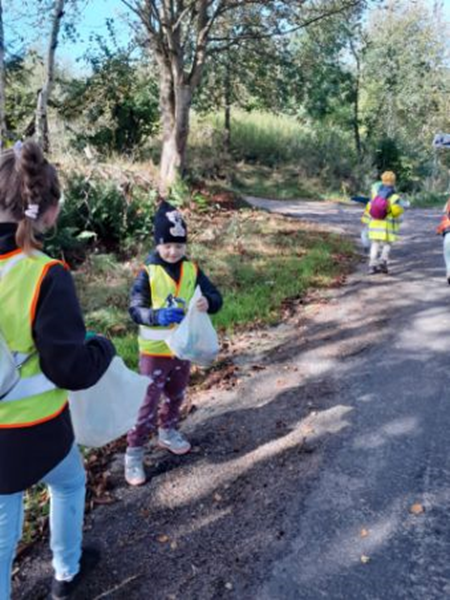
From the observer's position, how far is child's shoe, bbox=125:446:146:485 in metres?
3.63

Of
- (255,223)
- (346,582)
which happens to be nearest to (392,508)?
(346,582)

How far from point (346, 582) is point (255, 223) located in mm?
9669

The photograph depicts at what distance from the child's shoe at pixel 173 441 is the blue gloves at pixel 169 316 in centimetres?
108

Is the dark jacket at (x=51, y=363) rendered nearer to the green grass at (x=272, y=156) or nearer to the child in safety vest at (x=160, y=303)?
the child in safety vest at (x=160, y=303)

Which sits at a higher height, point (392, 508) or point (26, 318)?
point (26, 318)

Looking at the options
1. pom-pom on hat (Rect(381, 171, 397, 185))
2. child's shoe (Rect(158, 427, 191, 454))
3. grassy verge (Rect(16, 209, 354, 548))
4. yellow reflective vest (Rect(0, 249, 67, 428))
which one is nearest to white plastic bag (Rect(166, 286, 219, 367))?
child's shoe (Rect(158, 427, 191, 454))

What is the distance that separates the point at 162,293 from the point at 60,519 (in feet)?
4.98

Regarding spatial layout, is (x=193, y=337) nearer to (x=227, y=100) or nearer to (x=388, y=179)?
(x=388, y=179)

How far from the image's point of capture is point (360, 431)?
4.13m

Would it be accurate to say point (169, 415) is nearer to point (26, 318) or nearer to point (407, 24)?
point (26, 318)

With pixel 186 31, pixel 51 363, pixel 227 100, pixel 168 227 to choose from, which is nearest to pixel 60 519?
pixel 51 363

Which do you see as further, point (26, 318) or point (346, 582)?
point (346, 582)

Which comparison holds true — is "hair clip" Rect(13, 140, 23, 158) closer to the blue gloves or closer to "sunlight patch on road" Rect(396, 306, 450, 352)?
the blue gloves

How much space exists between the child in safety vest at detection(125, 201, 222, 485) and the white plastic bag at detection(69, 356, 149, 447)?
0.71 m
